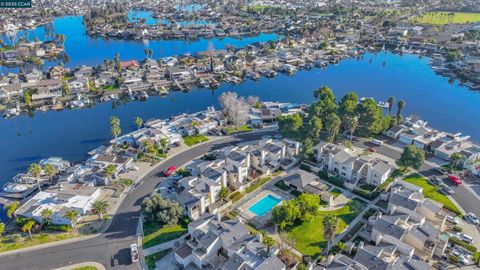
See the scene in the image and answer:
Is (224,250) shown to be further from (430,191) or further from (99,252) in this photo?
(430,191)

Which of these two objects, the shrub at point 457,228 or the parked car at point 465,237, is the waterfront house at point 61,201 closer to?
the parked car at point 465,237

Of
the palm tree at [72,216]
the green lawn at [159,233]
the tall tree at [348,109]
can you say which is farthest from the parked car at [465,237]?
the palm tree at [72,216]

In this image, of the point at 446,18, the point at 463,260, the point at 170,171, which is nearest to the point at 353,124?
the point at 463,260

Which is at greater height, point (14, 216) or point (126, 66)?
point (126, 66)

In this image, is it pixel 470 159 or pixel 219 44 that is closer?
pixel 470 159

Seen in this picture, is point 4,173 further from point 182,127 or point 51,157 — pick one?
point 182,127

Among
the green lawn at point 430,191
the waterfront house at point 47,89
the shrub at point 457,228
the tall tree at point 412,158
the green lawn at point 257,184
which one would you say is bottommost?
the shrub at point 457,228

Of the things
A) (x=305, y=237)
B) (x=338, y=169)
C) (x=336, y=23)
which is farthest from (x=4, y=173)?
(x=336, y=23)
